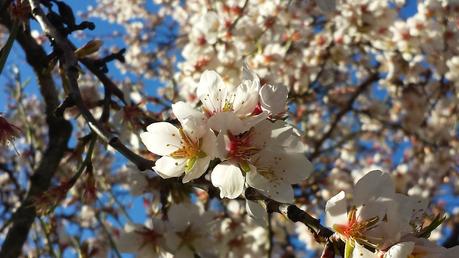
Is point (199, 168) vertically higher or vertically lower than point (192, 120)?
lower

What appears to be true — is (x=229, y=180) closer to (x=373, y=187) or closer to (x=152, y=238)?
(x=373, y=187)

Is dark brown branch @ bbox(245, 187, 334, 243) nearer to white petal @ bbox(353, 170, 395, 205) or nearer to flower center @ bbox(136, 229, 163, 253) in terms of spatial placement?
white petal @ bbox(353, 170, 395, 205)

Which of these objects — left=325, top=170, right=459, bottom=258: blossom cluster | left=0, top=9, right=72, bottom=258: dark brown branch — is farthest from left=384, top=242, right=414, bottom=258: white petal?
left=0, top=9, right=72, bottom=258: dark brown branch

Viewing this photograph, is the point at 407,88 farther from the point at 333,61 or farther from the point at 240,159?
the point at 240,159

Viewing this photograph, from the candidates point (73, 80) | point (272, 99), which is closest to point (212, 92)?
point (272, 99)

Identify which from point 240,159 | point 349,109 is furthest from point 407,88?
point 240,159

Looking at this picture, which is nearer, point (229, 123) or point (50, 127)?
point (229, 123)

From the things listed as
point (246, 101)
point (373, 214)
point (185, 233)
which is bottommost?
point (185, 233)

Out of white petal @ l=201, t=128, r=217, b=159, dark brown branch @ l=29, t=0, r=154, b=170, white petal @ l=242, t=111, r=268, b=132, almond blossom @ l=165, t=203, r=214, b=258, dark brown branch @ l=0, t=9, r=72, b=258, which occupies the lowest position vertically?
almond blossom @ l=165, t=203, r=214, b=258
